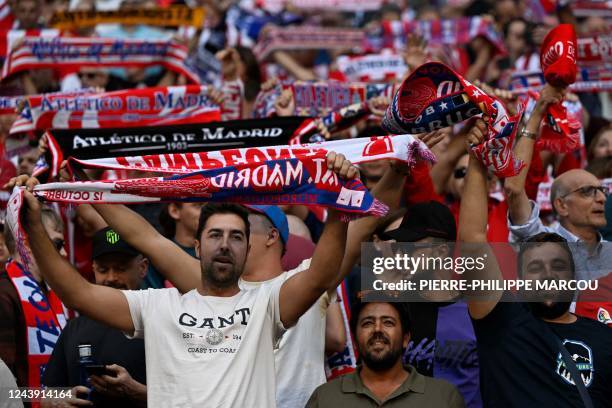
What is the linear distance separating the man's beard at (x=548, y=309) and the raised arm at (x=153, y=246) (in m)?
1.71

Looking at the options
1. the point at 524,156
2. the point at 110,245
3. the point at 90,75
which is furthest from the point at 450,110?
the point at 90,75

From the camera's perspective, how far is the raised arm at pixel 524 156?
711cm

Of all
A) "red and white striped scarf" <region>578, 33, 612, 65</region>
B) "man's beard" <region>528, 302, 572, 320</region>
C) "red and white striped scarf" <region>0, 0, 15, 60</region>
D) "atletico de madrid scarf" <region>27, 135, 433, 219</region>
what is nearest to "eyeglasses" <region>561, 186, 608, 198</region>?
"man's beard" <region>528, 302, 572, 320</region>

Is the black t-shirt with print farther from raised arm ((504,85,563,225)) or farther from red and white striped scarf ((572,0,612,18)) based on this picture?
red and white striped scarf ((572,0,612,18))

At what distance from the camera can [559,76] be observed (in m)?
7.17

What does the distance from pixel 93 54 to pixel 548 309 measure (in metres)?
6.20

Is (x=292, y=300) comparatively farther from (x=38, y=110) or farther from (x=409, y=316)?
(x=38, y=110)

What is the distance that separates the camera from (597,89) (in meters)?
10.4

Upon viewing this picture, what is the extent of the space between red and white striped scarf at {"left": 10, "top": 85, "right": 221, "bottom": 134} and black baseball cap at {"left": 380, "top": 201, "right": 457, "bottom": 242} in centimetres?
294

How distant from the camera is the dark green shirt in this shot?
5.99m

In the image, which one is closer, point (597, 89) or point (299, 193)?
point (299, 193)

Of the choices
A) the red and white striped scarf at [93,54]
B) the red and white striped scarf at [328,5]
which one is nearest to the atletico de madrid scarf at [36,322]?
the red and white striped scarf at [93,54]

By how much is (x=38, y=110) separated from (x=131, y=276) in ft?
9.41

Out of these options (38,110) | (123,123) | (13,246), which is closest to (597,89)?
(123,123)
